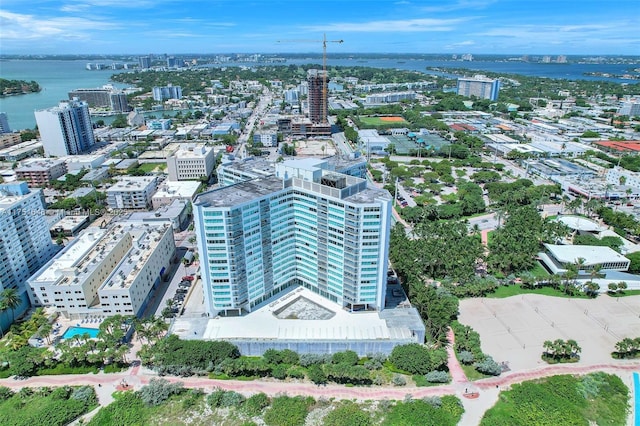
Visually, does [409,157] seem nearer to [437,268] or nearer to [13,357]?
[437,268]

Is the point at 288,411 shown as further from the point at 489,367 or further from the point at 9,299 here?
the point at 9,299

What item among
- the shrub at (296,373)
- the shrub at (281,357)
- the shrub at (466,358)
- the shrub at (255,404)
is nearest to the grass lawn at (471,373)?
the shrub at (466,358)

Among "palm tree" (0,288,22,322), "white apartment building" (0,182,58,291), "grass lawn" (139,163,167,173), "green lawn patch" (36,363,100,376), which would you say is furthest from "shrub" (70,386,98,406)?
"grass lawn" (139,163,167,173)

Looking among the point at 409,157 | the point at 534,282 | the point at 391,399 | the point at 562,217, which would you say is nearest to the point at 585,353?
the point at 534,282

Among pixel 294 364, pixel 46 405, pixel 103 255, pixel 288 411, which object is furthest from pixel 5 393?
pixel 294 364

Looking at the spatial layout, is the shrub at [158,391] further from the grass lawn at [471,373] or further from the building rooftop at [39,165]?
the building rooftop at [39,165]

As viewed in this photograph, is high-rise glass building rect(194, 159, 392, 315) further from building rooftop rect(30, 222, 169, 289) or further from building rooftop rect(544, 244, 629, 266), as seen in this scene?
building rooftop rect(544, 244, 629, 266)
